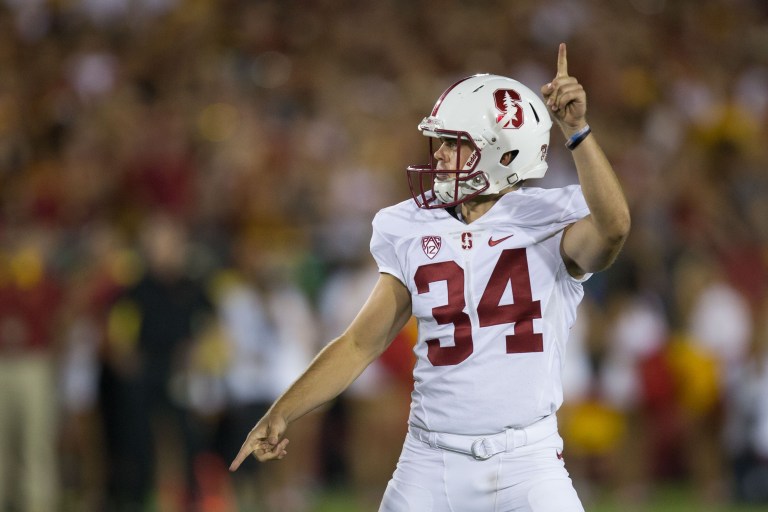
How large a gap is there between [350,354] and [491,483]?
58 cm

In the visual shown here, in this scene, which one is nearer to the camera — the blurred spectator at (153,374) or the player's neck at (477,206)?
the player's neck at (477,206)

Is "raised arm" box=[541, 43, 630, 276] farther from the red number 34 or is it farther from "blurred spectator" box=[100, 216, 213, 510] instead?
"blurred spectator" box=[100, 216, 213, 510]

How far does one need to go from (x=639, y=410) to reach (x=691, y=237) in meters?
1.37

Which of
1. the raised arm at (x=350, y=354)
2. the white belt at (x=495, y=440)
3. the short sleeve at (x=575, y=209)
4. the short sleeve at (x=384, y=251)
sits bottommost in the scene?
the white belt at (x=495, y=440)

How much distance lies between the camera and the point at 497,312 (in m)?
3.30

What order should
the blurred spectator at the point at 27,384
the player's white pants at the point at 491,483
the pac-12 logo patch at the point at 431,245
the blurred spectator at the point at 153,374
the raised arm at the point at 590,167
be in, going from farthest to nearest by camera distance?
the blurred spectator at the point at 27,384 < the blurred spectator at the point at 153,374 < the pac-12 logo patch at the point at 431,245 < the player's white pants at the point at 491,483 < the raised arm at the point at 590,167

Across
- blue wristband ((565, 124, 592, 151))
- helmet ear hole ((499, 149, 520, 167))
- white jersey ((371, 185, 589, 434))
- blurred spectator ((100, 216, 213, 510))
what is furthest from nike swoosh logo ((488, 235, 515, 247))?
blurred spectator ((100, 216, 213, 510))

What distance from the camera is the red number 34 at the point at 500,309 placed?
3.29 m

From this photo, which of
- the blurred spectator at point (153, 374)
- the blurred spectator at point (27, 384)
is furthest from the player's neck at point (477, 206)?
the blurred spectator at point (27, 384)

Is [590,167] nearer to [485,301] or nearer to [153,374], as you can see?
[485,301]

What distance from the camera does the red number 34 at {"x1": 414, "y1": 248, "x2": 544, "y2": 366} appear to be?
10.8ft

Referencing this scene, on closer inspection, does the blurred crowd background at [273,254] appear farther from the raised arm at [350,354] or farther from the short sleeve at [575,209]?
the short sleeve at [575,209]

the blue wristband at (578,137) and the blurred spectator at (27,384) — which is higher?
the blue wristband at (578,137)

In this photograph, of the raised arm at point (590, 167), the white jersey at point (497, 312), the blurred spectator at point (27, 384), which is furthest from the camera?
the blurred spectator at point (27, 384)
